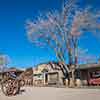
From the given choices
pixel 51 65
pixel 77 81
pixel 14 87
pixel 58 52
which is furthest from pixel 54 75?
pixel 14 87

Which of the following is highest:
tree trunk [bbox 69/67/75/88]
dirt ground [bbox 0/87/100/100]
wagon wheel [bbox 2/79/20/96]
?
tree trunk [bbox 69/67/75/88]

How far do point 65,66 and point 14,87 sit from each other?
49.7 feet

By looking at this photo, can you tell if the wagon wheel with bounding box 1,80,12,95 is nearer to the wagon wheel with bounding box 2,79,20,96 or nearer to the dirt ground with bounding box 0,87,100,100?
the wagon wheel with bounding box 2,79,20,96

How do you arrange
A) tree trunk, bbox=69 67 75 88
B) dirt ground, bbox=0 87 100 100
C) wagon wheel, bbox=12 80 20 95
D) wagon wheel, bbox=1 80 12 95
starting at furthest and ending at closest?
tree trunk, bbox=69 67 75 88, wagon wheel, bbox=12 80 20 95, wagon wheel, bbox=1 80 12 95, dirt ground, bbox=0 87 100 100

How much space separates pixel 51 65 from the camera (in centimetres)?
4938

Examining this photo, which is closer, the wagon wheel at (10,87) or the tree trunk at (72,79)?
the wagon wheel at (10,87)

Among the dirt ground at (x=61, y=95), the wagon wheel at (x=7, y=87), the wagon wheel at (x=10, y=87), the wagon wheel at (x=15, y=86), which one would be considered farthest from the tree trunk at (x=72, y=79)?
the wagon wheel at (x=7, y=87)

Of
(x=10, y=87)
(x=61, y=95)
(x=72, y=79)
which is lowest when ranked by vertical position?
(x=61, y=95)

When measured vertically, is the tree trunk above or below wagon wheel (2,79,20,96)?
above

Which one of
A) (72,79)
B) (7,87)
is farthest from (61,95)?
(72,79)

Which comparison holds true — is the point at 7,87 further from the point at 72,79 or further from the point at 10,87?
the point at 72,79

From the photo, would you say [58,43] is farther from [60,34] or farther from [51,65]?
[51,65]

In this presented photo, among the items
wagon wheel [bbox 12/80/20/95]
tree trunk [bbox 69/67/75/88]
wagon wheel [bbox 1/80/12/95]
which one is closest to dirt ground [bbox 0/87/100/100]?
wagon wheel [bbox 1/80/12/95]

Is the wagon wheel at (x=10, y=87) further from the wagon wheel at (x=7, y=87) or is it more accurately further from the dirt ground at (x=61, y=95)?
the dirt ground at (x=61, y=95)
